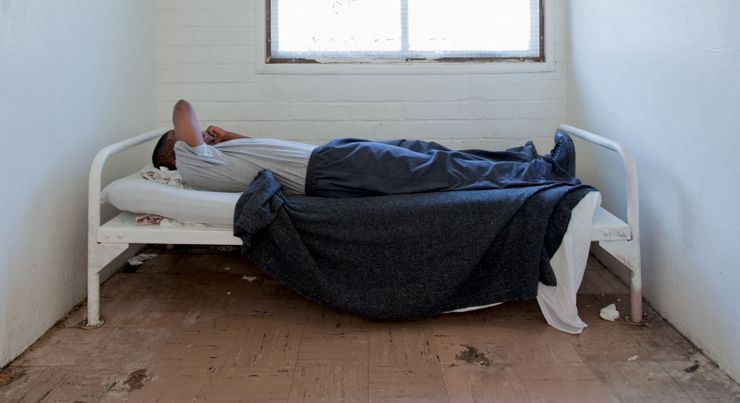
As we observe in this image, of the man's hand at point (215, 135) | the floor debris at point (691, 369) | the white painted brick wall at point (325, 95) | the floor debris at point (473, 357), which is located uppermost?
the white painted brick wall at point (325, 95)

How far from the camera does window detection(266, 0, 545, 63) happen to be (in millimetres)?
3195

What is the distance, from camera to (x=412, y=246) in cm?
215

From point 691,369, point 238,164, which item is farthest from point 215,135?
point 691,369

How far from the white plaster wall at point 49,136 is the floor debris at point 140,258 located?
0.45 metres

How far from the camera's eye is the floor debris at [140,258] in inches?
115

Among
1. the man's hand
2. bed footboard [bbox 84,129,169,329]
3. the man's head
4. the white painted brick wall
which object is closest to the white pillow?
bed footboard [bbox 84,129,169,329]

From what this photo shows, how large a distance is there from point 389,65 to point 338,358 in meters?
1.76

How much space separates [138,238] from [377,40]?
5.52 ft

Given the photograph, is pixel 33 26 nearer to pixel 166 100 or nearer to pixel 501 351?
pixel 166 100

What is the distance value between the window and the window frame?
23 mm

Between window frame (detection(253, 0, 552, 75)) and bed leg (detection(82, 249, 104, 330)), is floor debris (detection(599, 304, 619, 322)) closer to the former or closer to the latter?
window frame (detection(253, 0, 552, 75))

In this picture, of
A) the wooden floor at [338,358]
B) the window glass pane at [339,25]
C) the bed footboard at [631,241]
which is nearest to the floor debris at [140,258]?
the wooden floor at [338,358]

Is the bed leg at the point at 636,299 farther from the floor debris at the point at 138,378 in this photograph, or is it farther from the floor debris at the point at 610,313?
the floor debris at the point at 138,378

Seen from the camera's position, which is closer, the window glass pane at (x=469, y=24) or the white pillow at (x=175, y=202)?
the white pillow at (x=175, y=202)
